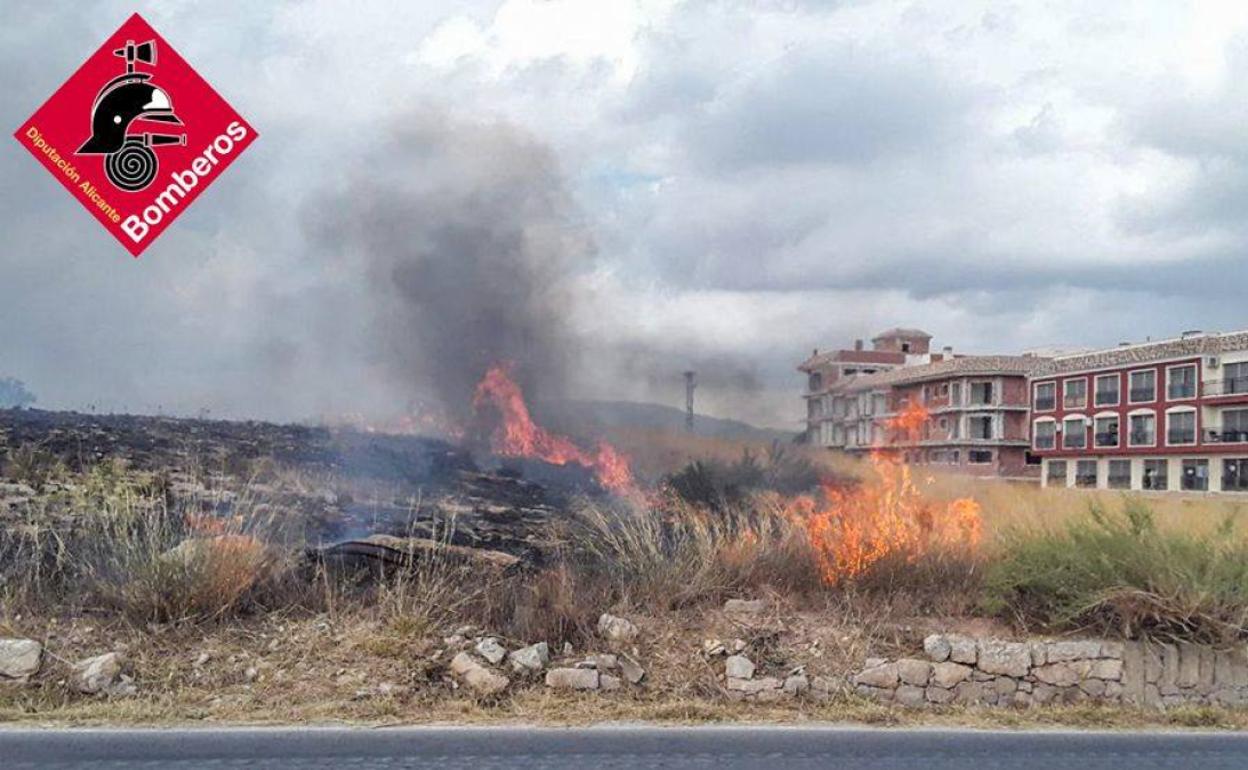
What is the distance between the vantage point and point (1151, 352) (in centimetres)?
5562

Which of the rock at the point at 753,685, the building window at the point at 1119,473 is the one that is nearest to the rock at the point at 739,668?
the rock at the point at 753,685

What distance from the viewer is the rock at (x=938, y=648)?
914cm

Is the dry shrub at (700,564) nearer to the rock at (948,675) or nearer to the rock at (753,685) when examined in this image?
the rock at (753,685)

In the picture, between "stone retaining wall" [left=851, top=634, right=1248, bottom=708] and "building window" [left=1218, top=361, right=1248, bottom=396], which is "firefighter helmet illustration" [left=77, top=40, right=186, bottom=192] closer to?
"stone retaining wall" [left=851, top=634, right=1248, bottom=708]

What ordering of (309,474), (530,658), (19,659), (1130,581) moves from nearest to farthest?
(19,659) → (530,658) → (1130,581) → (309,474)

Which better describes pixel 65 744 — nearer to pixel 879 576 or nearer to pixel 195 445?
pixel 879 576

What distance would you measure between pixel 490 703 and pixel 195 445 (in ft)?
46.4

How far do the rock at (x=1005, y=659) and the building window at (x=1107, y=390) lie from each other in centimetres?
5178

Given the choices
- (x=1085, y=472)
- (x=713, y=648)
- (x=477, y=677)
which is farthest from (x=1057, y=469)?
(x=477, y=677)

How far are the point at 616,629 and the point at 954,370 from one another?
4833 centimetres

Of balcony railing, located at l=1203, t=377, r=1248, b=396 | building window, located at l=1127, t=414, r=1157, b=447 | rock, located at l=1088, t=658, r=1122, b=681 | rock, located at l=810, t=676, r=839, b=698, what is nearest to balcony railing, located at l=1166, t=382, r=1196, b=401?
balcony railing, located at l=1203, t=377, r=1248, b=396

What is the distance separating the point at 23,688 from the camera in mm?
8414

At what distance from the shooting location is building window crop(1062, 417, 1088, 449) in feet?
189

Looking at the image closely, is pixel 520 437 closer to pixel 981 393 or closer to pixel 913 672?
pixel 913 672
